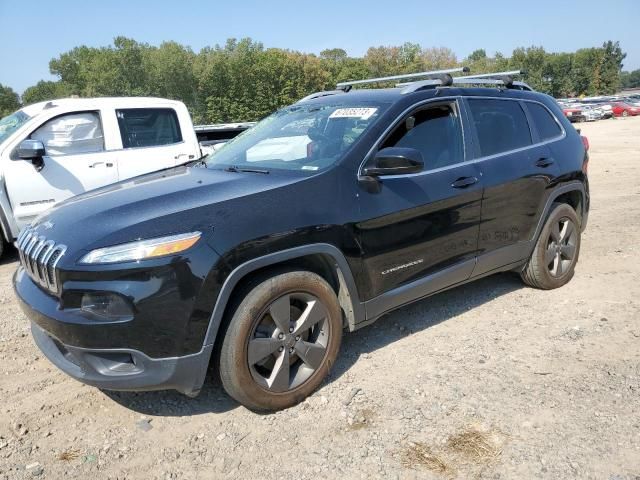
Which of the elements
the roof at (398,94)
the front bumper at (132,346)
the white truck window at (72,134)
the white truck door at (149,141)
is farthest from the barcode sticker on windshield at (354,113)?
the white truck window at (72,134)

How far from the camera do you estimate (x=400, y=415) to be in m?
3.04

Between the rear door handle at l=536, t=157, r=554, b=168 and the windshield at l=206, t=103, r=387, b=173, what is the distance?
166 cm

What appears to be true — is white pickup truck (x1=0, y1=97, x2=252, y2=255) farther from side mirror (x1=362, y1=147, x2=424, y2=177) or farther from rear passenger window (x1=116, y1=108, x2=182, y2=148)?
side mirror (x1=362, y1=147, x2=424, y2=177)

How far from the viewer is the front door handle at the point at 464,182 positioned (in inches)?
149

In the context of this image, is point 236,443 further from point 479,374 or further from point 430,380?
point 479,374

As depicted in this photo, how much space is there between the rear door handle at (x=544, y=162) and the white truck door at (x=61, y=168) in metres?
4.98

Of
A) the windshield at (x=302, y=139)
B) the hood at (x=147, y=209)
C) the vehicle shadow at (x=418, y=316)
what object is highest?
the windshield at (x=302, y=139)

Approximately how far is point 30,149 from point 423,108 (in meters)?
4.56

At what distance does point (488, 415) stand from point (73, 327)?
2266 mm

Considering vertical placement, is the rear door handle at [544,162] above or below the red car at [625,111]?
above

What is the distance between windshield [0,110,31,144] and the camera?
647 cm

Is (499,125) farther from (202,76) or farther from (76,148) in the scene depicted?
(202,76)

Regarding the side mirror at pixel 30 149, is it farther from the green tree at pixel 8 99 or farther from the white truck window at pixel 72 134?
the green tree at pixel 8 99

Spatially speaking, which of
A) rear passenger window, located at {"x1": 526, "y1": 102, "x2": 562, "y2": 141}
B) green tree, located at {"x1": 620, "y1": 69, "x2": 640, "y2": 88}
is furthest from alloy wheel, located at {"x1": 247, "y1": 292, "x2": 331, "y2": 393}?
green tree, located at {"x1": 620, "y1": 69, "x2": 640, "y2": 88}
